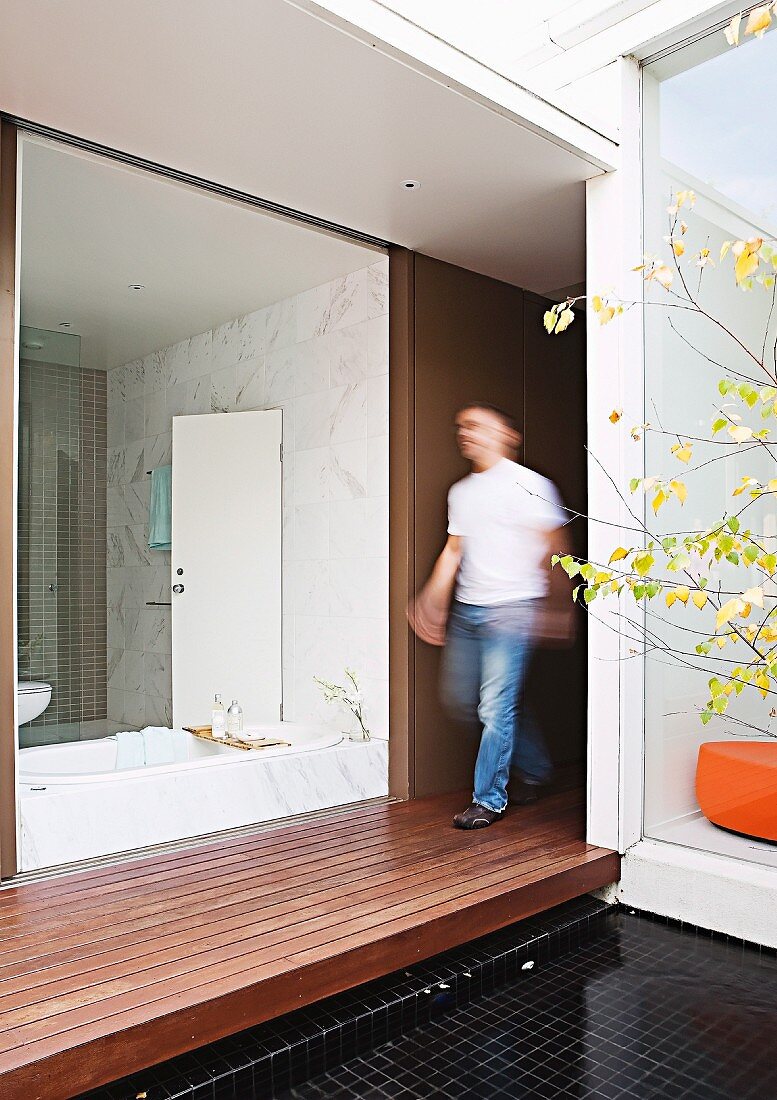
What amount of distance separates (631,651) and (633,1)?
2.24 metres

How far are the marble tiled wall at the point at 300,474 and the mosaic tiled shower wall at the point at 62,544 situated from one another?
243 millimetres

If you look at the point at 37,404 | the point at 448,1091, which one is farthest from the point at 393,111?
the point at 448,1091

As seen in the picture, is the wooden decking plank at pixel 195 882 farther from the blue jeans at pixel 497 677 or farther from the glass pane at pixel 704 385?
the glass pane at pixel 704 385

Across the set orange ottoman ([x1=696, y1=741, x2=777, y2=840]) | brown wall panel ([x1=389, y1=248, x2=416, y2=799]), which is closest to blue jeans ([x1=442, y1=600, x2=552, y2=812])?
brown wall panel ([x1=389, y1=248, x2=416, y2=799])

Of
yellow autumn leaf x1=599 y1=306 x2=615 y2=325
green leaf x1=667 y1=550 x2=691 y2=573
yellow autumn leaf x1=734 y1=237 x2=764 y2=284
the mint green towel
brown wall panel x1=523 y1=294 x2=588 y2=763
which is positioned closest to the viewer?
yellow autumn leaf x1=734 y1=237 x2=764 y2=284

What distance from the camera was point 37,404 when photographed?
4.06 meters

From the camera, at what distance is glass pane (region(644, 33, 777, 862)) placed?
2.81 metres

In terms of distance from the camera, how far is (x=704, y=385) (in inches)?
121

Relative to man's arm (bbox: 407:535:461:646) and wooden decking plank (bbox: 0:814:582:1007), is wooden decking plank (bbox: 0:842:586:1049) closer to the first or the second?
wooden decking plank (bbox: 0:814:582:1007)

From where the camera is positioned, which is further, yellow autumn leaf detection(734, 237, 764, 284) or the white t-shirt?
the white t-shirt

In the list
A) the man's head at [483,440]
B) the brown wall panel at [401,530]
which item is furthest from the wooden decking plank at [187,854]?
the man's head at [483,440]

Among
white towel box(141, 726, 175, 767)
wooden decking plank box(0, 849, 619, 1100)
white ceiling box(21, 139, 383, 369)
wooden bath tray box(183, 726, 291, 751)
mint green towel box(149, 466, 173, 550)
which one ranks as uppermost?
white ceiling box(21, 139, 383, 369)

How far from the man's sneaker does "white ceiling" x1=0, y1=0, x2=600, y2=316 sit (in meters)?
2.36

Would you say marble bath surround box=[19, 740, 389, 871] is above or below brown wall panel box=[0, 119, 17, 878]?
below
